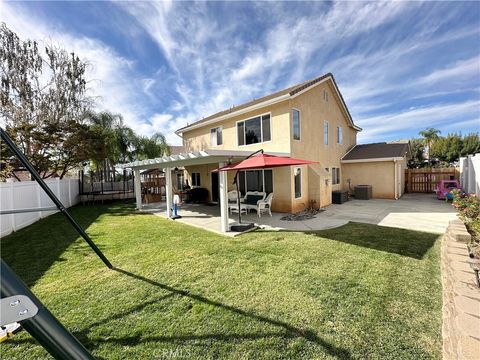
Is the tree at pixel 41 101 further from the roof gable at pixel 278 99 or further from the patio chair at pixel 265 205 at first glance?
the patio chair at pixel 265 205

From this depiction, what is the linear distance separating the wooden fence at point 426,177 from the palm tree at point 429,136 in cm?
1836

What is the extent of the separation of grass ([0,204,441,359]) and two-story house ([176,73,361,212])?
4.87 metres

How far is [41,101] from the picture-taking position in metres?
17.5

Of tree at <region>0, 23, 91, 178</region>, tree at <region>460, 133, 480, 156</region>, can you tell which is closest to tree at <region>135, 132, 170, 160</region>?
→ tree at <region>0, 23, 91, 178</region>

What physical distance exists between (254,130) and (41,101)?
59.1 feet

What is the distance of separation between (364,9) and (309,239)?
31.0 ft

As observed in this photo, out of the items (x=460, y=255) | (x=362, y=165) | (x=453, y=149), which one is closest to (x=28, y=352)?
(x=460, y=255)

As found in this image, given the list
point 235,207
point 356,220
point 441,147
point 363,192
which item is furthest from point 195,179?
point 441,147

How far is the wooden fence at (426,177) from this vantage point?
1745 centimetres

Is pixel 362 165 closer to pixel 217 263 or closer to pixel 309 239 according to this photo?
pixel 309 239

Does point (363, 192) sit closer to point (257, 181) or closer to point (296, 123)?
point (296, 123)

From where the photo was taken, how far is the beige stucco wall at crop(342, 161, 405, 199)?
15.4 m

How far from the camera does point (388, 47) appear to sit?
10828 millimetres

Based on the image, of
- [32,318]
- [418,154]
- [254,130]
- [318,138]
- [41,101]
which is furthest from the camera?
[418,154]
